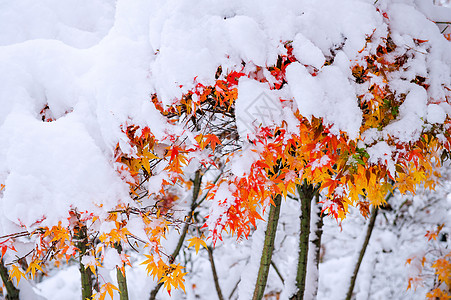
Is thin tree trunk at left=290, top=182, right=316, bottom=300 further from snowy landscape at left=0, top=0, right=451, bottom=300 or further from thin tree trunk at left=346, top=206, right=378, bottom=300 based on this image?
thin tree trunk at left=346, top=206, right=378, bottom=300

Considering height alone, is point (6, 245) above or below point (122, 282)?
below

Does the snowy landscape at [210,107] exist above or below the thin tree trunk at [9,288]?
above

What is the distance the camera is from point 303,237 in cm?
321

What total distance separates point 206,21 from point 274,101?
0.55m

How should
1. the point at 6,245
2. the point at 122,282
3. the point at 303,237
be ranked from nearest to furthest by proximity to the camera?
the point at 6,245, the point at 122,282, the point at 303,237

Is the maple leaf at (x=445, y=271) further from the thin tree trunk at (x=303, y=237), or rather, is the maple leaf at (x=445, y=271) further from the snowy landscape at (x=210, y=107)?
the snowy landscape at (x=210, y=107)

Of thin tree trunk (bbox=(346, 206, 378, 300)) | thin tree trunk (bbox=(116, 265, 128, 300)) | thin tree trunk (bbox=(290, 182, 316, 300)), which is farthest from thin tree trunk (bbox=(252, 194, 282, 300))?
thin tree trunk (bbox=(346, 206, 378, 300))

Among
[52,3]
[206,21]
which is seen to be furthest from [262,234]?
[52,3]

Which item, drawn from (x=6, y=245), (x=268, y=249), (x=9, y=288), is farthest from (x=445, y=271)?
(x=9, y=288)

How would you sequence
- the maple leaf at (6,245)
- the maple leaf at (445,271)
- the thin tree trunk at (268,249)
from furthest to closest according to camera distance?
the maple leaf at (445,271) < the thin tree trunk at (268,249) < the maple leaf at (6,245)

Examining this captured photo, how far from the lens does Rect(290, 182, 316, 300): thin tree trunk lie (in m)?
3.15

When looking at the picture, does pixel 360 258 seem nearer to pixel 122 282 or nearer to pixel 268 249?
pixel 268 249

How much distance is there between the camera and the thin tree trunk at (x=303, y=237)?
315 cm

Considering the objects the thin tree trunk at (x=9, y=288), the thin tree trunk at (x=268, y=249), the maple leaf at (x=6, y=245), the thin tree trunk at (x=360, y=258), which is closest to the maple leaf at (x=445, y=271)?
the thin tree trunk at (x=360, y=258)
